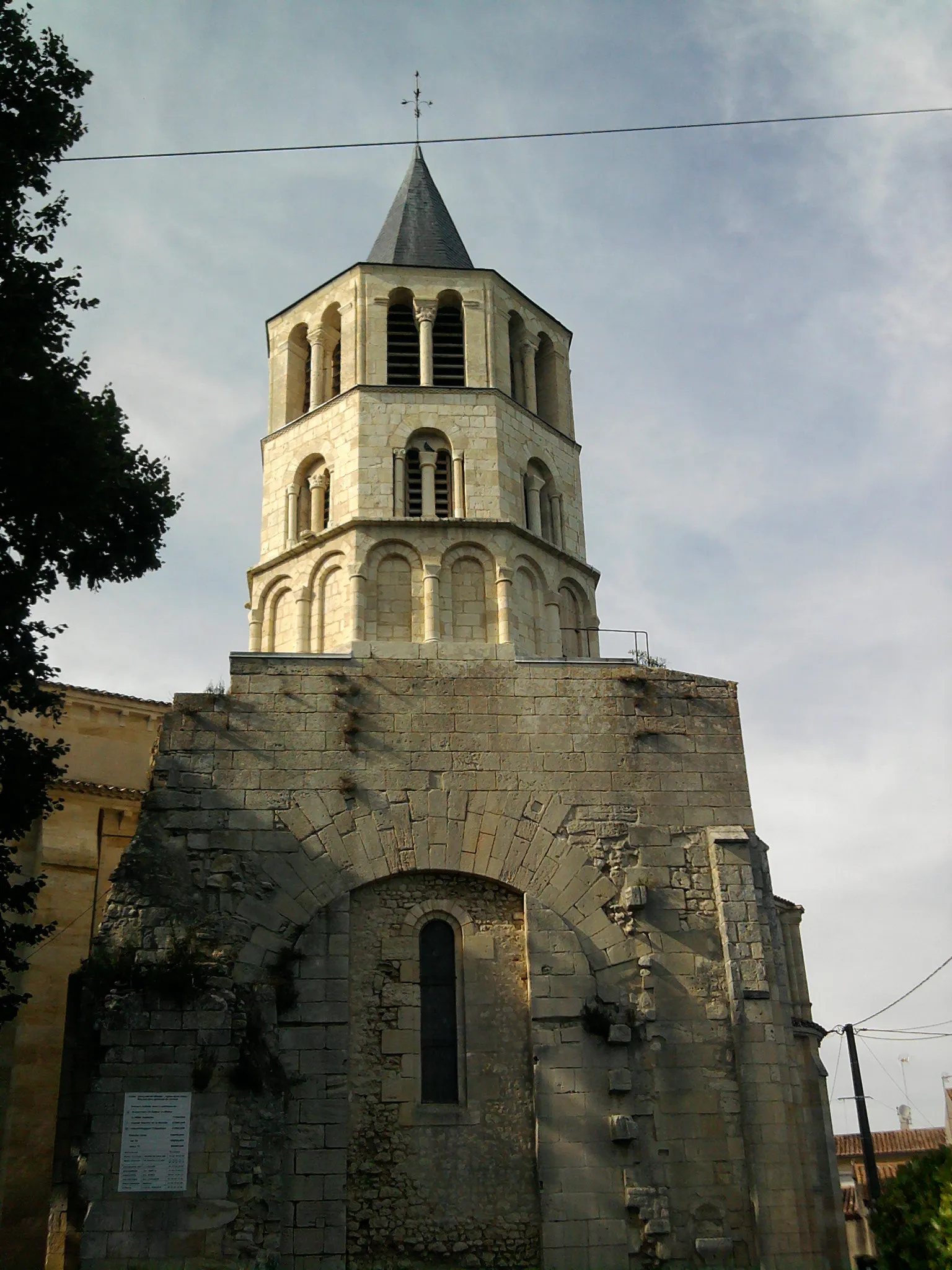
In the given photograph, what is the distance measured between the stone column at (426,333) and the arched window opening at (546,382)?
2124 mm

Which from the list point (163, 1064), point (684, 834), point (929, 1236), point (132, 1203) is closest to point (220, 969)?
point (163, 1064)

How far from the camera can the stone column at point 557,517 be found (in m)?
18.9

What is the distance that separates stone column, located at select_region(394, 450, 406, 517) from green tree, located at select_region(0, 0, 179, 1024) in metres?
5.81

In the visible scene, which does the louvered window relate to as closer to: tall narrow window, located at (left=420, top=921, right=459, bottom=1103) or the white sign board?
tall narrow window, located at (left=420, top=921, right=459, bottom=1103)

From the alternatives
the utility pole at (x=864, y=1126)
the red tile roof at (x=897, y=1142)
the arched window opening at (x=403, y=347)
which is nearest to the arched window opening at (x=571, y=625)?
the arched window opening at (x=403, y=347)

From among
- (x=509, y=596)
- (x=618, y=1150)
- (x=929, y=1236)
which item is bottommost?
(x=929, y=1236)

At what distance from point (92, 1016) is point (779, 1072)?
757cm

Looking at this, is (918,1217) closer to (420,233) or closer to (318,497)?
(318,497)

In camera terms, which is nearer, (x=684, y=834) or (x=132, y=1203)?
(x=132, y=1203)

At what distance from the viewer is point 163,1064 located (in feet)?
42.0

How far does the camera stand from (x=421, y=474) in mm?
18094

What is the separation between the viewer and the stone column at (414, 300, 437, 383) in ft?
61.7

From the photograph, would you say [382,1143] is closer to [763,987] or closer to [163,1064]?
[163,1064]

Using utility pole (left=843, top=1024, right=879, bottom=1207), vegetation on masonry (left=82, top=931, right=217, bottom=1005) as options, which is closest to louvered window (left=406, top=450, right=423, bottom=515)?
vegetation on masonry (left=82, top=931, right=217, bottom=1005)
